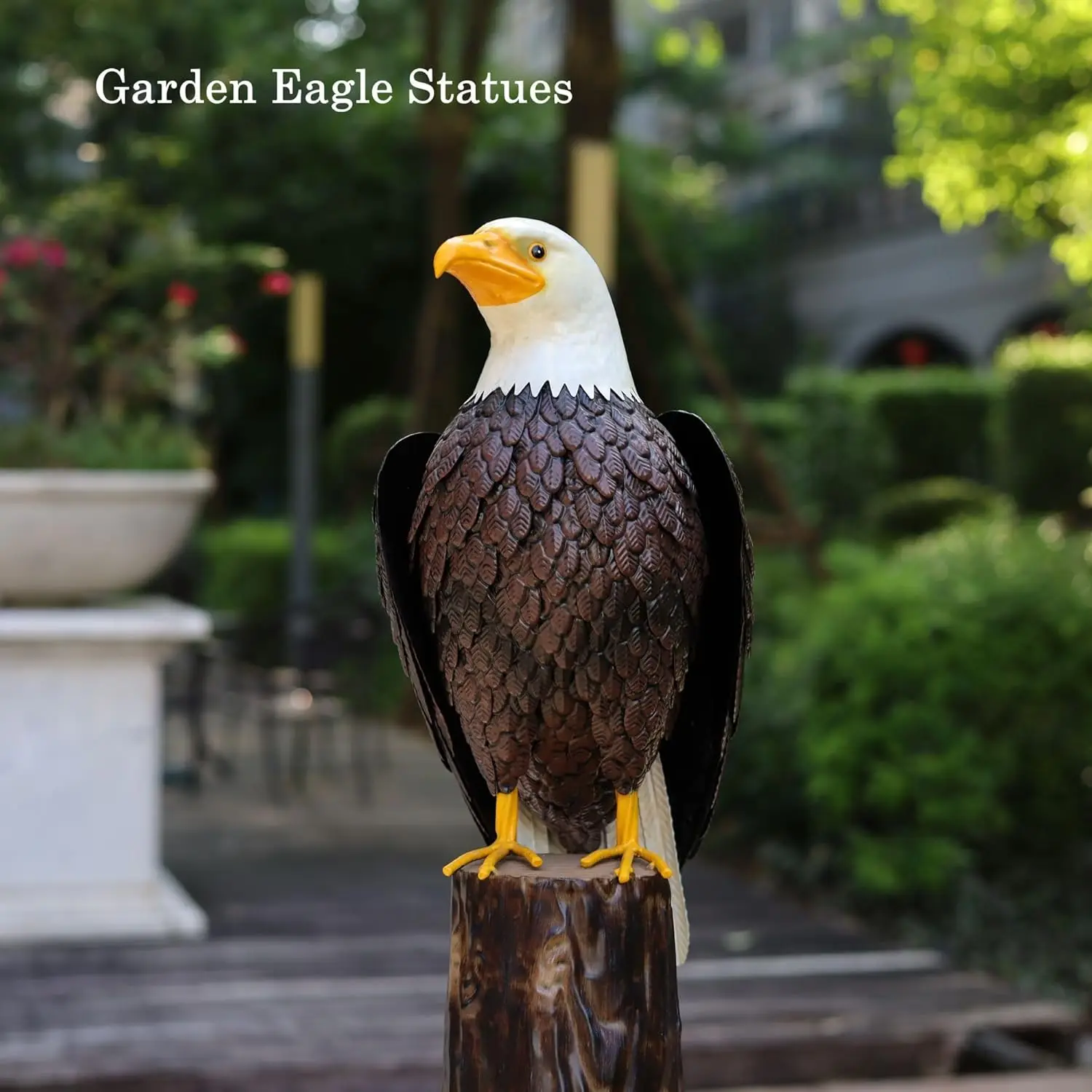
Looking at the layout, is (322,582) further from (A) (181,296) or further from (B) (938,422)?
(A) (181,296)

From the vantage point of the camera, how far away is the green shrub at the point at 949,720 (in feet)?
18.6

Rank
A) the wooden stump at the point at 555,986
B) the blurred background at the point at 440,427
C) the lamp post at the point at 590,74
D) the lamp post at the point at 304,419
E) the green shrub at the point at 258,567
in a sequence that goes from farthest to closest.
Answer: the green shrub at the point at 258,567 → the lamp post at the point at 304,419 → the lamp post at the point at 590,74 → the blurred background at the point at 440,427 → the wooden stump at the point at 555,986

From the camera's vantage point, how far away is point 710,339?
82.5 ft

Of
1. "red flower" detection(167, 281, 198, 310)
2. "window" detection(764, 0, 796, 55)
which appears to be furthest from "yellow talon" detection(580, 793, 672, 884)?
"window" detection(764, 0, 796, 55)

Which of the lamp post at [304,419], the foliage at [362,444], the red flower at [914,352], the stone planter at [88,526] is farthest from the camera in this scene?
the red flower at [914,352]

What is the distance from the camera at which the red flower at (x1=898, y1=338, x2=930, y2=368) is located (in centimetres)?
2262

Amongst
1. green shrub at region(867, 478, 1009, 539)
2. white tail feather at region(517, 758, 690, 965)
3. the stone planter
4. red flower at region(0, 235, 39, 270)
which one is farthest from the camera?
green shrub at region(867, 478, 1009, 539)

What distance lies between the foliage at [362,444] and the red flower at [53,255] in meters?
7.01

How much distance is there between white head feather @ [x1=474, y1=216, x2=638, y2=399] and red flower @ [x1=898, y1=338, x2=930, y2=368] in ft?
68.1

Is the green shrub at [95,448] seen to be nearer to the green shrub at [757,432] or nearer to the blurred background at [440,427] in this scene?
the blurred background at [440,427]

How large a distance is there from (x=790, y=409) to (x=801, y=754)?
12772 mm

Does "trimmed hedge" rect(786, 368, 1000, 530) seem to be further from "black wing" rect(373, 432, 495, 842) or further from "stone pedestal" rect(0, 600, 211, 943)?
"black wing" rect(373, 432, 495, 842)

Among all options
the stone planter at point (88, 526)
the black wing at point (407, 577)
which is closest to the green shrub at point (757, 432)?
the stone planter at point (88, 526)

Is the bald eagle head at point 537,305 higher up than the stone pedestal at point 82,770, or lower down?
higher up
